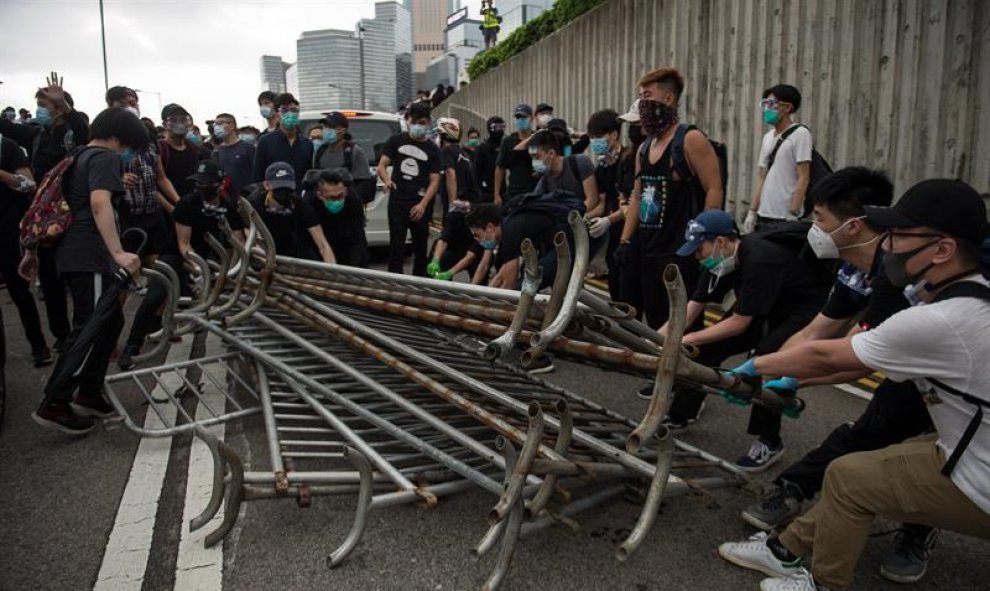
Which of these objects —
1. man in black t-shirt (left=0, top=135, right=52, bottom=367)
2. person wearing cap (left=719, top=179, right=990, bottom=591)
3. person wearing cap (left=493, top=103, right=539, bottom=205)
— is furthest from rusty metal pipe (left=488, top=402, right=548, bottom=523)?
person wearing cap (left=493, top=103, right=539, bottom=205)

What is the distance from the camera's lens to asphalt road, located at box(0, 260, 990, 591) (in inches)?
101

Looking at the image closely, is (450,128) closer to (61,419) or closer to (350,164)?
(350,164)

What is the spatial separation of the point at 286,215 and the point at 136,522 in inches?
109

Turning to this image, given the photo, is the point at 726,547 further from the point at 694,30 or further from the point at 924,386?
the point at 694,30

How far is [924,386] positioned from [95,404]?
13.4ft

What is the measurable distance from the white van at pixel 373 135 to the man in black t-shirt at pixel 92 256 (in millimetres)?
4915

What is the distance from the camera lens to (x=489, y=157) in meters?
9.73

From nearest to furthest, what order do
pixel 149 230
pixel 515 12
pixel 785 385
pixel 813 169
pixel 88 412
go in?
pixel 785 385
pixel 88 412
pixel 813 169
pixel 149 230
pixel 515 12

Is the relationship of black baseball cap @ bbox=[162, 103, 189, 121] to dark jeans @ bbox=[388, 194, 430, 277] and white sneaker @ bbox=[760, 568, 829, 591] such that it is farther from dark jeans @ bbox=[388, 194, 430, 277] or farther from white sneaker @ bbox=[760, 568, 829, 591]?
white sneaker @ bbox=[760, 568, 829, 591]

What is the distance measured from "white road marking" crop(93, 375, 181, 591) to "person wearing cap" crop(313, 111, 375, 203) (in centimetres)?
401

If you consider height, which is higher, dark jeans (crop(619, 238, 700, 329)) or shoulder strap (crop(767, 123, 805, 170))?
shoulder strap (crop(767, 123, 805, 170))

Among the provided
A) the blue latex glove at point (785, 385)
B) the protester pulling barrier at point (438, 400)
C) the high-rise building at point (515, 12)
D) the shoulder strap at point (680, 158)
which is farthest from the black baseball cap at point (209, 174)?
the high-rise building at point (515, 12)

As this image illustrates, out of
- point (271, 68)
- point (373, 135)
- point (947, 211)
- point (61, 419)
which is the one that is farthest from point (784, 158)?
point (271, 68)

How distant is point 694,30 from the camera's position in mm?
8297
